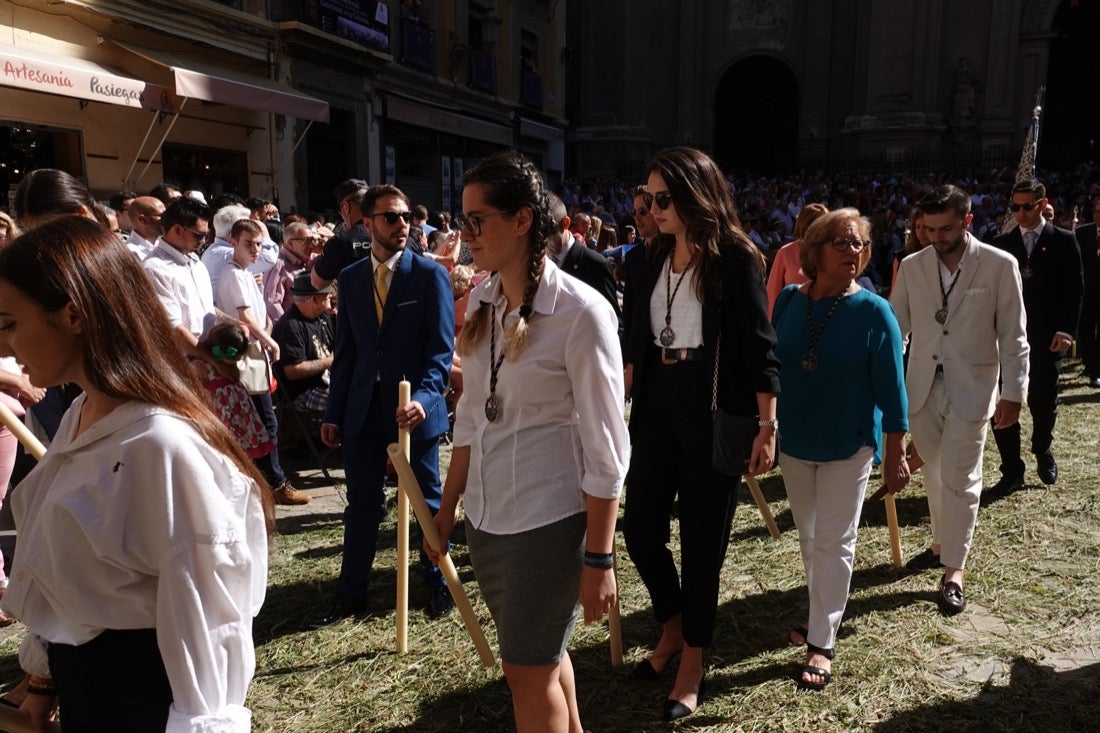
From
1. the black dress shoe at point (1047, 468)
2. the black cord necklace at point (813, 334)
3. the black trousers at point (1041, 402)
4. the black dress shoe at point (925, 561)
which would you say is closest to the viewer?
the black cord necklace at point (813, 334)

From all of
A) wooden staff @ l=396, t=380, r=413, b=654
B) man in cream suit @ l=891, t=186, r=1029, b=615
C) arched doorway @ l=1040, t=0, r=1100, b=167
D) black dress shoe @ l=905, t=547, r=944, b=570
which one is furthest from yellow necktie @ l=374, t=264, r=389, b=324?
arched doorway @ l=1040, t=0, r=1100, b=167

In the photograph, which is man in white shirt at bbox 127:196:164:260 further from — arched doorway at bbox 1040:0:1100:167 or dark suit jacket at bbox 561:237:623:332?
arched doorway at bbox 1040:0:1100:167

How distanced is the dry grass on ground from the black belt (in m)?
1.45

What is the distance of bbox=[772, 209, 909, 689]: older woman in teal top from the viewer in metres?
3.49

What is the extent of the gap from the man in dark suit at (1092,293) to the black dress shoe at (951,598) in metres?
6.82

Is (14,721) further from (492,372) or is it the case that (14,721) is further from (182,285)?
(182,285)

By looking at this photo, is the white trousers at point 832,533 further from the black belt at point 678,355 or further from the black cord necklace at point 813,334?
the black belt at point 678,355

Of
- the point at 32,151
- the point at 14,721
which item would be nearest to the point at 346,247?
the point at 14,721

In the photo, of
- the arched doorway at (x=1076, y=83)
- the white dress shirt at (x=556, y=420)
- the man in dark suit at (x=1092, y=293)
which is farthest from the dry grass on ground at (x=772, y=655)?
the arched doorway at (x=1076, y=83)

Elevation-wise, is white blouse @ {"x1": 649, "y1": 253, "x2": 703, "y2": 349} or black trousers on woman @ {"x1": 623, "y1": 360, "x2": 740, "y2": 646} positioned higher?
white blouse @ {"x1": 649, "y1": 253, "x2": 703, "y2": 349}

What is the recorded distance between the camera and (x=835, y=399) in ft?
11.4

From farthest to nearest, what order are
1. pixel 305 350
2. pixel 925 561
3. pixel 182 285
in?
pixel 305 350
pixel 182 285
pixel 925 561

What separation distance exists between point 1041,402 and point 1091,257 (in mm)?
4005

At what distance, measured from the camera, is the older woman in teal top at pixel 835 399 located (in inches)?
137
